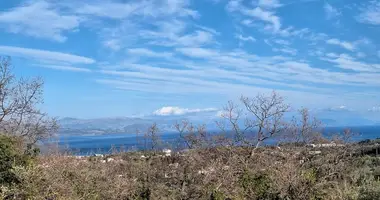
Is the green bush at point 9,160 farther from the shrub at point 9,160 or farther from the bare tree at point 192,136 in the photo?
the bare tree at point 192,136

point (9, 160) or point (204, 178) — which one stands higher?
point (9, 160)

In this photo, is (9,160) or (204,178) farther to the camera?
(204,178)

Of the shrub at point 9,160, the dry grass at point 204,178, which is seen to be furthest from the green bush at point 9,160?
the dry grass at point 204,178

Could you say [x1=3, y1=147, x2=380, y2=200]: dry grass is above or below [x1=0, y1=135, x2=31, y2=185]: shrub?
below

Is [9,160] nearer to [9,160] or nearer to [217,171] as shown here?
[9,160]

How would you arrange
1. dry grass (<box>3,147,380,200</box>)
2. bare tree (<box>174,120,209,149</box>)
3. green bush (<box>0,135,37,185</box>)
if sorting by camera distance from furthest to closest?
bare tree (<box>174,120,209,149</box>)
green bush (<box>0,135,37,185</box>)
dry grass (<box>3,147,380,200</box>)

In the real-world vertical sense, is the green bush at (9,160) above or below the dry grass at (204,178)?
above

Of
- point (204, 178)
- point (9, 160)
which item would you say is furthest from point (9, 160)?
point (204, 178)

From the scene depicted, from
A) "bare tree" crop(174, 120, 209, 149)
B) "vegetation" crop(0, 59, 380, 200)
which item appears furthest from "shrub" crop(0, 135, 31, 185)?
"bare tree" crop(174, 120, 209, 149)

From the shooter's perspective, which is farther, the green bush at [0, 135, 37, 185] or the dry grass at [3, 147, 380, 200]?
the green bush at [0, 135, 37, 185]

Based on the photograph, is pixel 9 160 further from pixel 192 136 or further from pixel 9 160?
pixel 192 136

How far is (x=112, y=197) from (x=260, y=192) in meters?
4.03

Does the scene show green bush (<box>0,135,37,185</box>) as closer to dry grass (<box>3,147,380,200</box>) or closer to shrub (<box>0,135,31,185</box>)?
shrub (<box>0,135,31,185</box>)

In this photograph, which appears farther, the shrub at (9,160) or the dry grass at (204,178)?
the shrub at (9,160)
